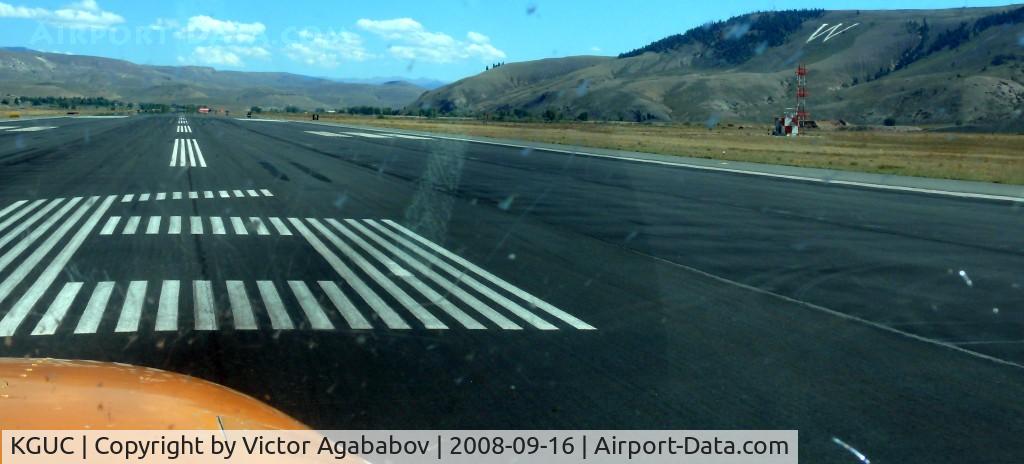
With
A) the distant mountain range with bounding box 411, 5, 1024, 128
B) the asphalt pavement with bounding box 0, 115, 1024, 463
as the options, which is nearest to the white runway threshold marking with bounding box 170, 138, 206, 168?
the asphalt pavement with bounding box 0, 115, 1024, 463

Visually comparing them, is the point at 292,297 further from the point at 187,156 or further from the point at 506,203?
the point at 187,156

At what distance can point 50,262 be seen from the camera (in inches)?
425

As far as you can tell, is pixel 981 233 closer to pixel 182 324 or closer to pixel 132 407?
pixel 182 324

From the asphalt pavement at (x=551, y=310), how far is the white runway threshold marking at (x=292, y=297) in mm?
43

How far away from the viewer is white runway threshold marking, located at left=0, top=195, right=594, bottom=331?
314 inches

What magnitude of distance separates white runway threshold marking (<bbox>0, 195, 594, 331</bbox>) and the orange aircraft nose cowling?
4.36 meters

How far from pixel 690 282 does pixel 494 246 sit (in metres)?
3.50

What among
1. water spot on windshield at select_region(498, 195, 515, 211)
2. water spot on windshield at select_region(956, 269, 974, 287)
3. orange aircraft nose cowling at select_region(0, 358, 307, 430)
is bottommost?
water spot on windshield at select_region(498, 195, 515, 211)

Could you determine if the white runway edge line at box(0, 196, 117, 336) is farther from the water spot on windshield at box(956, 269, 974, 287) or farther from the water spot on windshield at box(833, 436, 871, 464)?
the water spot on windshield at box(956, 269, 974, 287)

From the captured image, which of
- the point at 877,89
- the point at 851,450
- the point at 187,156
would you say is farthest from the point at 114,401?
the point at 877,89

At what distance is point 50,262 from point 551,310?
5.93m

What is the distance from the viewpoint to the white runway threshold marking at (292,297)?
7.98 metres

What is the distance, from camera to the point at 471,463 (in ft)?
16.1

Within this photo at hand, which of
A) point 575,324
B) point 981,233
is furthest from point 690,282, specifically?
point 981,233
